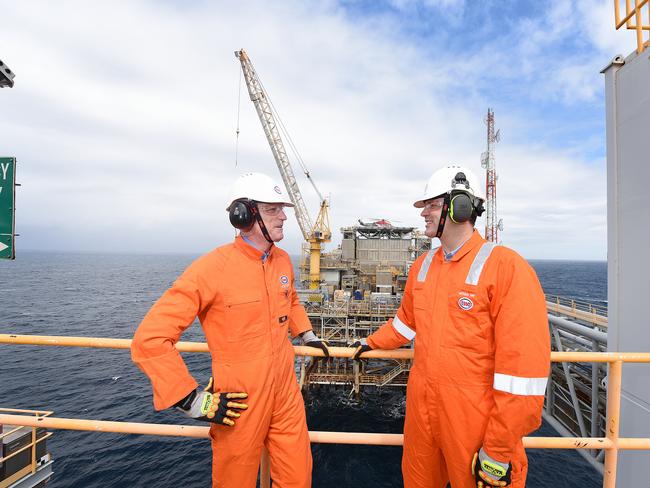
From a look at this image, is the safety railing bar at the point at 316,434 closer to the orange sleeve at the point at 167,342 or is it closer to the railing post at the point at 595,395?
the orange sleeve at the point at 167,342

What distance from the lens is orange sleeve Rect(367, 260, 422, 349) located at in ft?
9.20

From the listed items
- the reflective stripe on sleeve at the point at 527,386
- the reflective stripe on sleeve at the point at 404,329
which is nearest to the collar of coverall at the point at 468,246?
the reflective stripe on sleeve at the point at 404,329

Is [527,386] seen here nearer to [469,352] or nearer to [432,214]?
[469,352]

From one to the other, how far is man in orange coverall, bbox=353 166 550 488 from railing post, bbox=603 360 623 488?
885 mm

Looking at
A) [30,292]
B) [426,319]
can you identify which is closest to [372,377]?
[426,319]

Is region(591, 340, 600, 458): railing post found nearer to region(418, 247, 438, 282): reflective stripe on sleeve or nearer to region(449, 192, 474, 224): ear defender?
region(418, 247, 438, 282): reflective stripe on sleeve

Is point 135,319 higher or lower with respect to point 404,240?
lower

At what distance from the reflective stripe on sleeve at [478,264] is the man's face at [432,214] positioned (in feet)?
1.26

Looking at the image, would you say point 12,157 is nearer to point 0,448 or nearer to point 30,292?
point 0,448

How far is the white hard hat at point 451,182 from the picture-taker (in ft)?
8.19

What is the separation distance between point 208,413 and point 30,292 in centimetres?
7471

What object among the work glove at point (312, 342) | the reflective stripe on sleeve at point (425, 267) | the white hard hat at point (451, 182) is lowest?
the work glove at point (312, 342)

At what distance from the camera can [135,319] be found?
38188 mm

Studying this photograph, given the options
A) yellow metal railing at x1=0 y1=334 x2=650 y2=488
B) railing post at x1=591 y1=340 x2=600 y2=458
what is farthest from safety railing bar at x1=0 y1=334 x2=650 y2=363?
railing post at x1=591 y1=340 x2=600 y2=458
